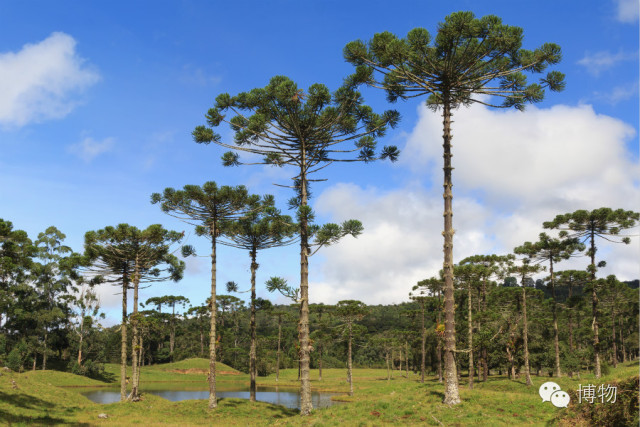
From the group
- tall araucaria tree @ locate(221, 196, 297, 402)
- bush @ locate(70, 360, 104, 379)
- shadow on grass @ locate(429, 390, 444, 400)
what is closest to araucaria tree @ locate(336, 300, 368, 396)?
tall araucaria tree @ locate(221, 196, 297, 402)

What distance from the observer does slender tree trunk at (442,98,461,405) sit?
59.0ft

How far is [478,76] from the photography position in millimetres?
20984

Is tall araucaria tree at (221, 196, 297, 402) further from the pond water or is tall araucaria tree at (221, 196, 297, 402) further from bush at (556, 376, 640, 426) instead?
bush at (556, 376, 640, 426)

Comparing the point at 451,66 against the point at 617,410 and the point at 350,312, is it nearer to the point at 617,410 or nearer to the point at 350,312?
the point at 617,410

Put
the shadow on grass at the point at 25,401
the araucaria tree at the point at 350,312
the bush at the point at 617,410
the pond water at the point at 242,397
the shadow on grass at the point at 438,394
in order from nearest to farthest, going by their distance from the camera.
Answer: the bush at the point at 617,410 < the shadow on grass at the point at 438,394 < the shadow on grass at the point at 25,401 < the pond water at the point at 242,397 < the araucaria tree at the point at 350,312

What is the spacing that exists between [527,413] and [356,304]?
107 ft

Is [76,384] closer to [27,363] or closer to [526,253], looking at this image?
[27,363]

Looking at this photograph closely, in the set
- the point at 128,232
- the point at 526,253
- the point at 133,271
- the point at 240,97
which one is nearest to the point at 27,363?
the point at 133,271

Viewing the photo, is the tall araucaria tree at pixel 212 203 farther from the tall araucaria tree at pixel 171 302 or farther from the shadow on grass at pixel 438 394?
the tall araucaria tree at pixel 171 302

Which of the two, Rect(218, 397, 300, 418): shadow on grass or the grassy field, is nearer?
the grassy field

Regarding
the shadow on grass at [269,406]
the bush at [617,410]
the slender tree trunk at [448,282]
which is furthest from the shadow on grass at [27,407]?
the bush at [617,410]

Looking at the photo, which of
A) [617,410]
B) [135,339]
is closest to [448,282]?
[617,410]

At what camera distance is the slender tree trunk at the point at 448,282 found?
18.0m

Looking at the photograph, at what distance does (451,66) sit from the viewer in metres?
19.8
